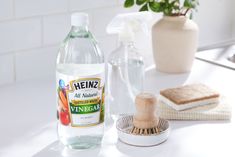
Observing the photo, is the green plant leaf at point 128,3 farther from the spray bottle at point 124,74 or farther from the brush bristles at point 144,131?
the brush bristles at point 144,131

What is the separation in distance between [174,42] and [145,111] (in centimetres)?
46

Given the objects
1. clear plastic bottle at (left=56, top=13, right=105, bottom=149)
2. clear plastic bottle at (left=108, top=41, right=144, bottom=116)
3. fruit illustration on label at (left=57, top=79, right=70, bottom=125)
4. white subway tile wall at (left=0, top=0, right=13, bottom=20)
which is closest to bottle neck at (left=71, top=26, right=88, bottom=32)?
clear plastic bottle at (left=56, top=13, right=105, bottom=149)

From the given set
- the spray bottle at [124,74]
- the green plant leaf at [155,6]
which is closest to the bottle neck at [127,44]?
the spray bottle at [124,74]

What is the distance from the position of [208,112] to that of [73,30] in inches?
14.2

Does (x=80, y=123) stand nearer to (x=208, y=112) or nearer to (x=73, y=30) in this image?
(x=73, y=30)

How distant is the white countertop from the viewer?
111cm

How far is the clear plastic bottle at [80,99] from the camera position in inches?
42.6

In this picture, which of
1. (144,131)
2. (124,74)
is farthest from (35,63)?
(144,131)

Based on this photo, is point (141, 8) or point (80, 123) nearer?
point (80, 123)

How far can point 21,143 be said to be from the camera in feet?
3.74

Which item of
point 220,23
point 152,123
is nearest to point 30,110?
point 152,123

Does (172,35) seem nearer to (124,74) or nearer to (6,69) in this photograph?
(124,74)

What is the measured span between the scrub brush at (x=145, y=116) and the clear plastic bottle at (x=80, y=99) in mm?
71

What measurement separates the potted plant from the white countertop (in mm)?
95
